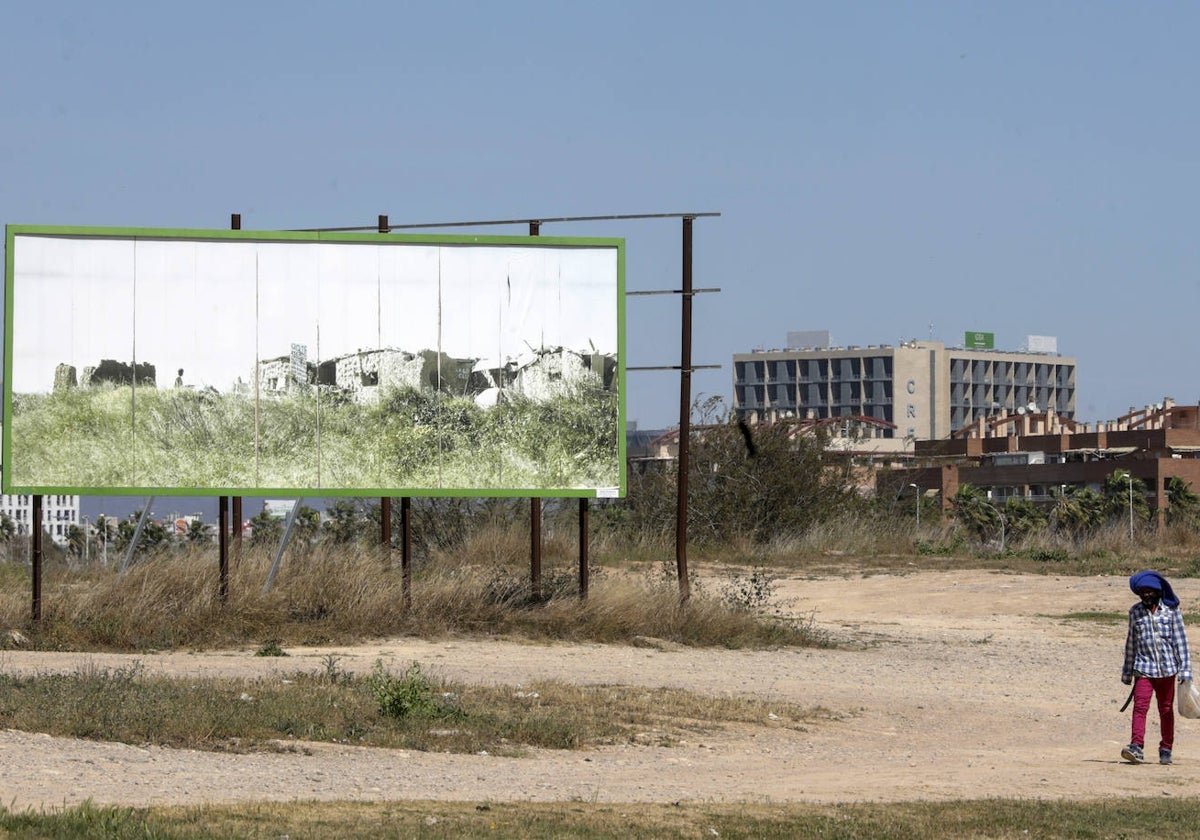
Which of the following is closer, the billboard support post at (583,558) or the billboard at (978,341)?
the billboard support post at (583,558)

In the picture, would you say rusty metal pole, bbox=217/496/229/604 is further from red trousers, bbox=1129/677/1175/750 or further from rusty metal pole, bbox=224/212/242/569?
red trousers, bbox=1129/677/1175/750

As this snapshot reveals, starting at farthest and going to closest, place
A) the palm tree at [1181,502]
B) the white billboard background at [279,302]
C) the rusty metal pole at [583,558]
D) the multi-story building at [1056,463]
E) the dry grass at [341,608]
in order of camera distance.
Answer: the multi-story building at [1056,463], the palm tree at [1181,502], the rusty metal pole at [583,558], the white billboard background at [279,302], the dry grass at [341,608]

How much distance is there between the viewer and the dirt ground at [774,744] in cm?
998

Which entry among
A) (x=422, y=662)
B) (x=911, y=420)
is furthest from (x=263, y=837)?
(x=911, y=420)

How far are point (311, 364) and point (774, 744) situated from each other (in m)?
8.64

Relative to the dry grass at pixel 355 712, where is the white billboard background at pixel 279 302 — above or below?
above

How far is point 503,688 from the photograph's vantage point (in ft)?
48.0

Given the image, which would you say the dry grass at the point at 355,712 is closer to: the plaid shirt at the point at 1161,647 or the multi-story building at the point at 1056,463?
the plaid shirt at the point at 1161,647

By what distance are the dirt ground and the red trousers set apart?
0.78 feet

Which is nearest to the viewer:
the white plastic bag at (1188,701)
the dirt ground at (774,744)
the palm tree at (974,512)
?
the dirt ground at (774,744)

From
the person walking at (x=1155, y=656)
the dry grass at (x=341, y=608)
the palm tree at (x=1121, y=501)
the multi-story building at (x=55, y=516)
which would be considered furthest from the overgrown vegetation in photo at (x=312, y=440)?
the palm tree at (x=1121, y=501)

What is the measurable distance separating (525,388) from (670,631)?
137 inches

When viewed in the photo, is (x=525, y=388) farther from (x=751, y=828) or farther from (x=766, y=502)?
(x=766, y=502)

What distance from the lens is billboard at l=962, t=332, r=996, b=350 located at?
19025cm
